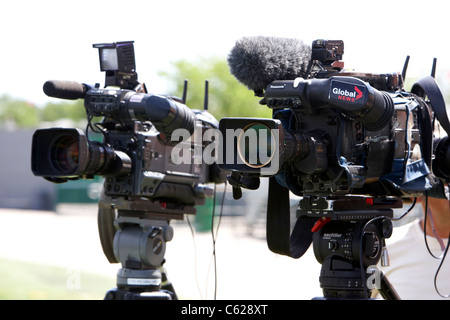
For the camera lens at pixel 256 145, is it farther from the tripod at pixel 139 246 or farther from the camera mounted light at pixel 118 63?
the camera mounted light at pixel 118 63

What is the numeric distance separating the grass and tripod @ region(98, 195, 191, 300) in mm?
2311

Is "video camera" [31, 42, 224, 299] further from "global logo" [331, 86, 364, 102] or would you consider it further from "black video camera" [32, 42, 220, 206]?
"global logo" [331, 86, 364, 102]

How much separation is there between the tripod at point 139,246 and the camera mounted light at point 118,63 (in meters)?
0.89

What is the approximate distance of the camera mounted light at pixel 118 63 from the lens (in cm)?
539

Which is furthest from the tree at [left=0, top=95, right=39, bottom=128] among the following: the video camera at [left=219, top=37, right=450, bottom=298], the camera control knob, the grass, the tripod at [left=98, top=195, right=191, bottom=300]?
the camera control knob

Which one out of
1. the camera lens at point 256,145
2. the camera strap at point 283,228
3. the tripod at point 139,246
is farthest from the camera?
the tripod at point 139,246

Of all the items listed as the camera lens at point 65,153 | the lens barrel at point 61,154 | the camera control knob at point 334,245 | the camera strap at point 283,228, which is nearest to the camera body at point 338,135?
the camera strap at point 283,228

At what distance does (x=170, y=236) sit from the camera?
220 inches

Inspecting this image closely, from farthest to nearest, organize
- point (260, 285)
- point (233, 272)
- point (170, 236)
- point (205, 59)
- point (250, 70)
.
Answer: point (205, 59) < point (233, 272) < point (260, 285) < point (170, 236) < point (250, 70)

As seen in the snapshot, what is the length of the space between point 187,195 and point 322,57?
213 cm
